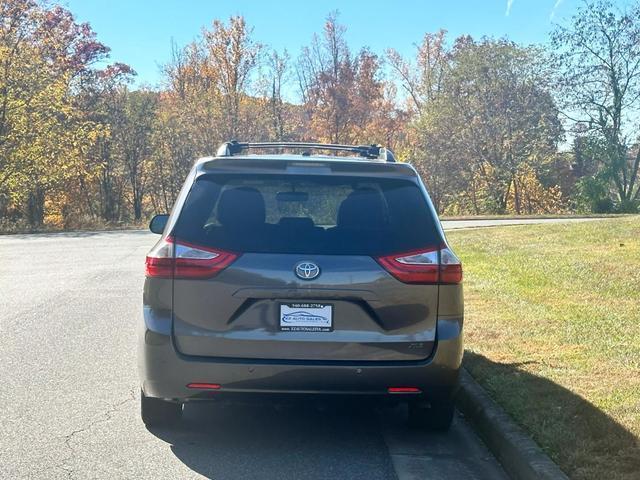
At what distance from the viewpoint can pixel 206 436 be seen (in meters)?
5.02

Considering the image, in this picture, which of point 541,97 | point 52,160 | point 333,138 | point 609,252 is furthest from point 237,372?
point 333,138

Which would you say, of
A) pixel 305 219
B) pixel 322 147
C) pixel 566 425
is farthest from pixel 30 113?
pixel 566 425

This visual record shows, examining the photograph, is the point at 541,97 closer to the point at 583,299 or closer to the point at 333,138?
the point at 333,138

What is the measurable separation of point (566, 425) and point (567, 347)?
232cm

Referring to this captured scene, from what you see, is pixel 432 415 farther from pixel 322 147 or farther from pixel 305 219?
pixel 322 147

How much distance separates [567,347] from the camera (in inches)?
274

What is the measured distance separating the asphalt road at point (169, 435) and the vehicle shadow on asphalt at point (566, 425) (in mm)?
Answer: 356

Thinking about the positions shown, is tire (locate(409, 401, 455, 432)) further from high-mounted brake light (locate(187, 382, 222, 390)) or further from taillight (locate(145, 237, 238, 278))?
taillight (locate(145, 237, 238, 278))

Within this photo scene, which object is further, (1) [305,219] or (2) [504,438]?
(1) [305,219]

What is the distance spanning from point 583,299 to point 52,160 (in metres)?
26.9

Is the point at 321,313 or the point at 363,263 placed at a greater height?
the point at 363,263

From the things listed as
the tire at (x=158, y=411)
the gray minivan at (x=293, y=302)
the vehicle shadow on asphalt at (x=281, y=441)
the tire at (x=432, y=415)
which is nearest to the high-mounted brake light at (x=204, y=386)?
the gray minivan at (x=293, y=302)

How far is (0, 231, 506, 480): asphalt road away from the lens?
4395 mm

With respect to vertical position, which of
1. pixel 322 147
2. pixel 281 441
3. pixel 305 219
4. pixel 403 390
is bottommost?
pixel 281 441
